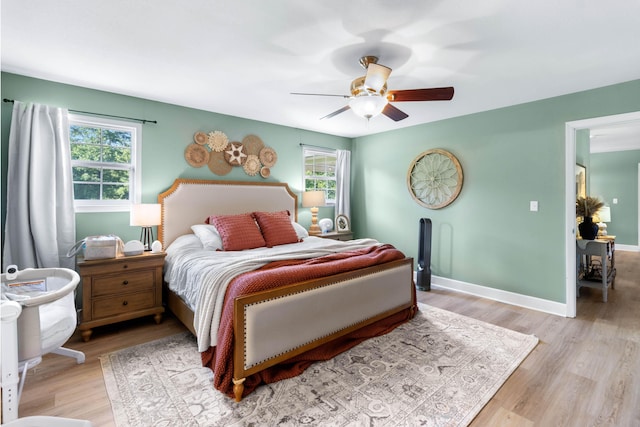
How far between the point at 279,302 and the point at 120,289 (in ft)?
5.81

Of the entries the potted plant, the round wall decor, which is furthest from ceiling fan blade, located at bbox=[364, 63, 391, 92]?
the potted plant

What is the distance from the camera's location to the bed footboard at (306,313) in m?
1.96

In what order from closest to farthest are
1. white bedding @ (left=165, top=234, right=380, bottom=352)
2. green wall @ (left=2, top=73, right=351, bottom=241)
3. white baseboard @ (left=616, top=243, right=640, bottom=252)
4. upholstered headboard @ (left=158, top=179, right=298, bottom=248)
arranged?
white bedding @ (left=165, top=234, right=380, bottom=352) → green wall @ (left=2, top=73, right=351, bottom=241) → upholstered headboard @ (left=158, top=179, right=298, bottom=248) → white baseboard @ (left=616, top=243, right=640, bottom=252)

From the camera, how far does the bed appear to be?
6.52ft

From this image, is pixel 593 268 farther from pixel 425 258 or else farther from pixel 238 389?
pixel 238 389

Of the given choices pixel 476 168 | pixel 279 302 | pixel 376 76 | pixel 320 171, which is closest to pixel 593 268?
pixel 476 168

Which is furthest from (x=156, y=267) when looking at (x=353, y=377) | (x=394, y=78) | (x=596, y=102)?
(x=596, y=102)

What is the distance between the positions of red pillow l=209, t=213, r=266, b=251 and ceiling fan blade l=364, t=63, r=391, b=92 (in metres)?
2.05

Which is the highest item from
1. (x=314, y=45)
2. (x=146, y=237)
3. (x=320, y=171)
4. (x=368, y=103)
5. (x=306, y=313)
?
(x=314, y=45)

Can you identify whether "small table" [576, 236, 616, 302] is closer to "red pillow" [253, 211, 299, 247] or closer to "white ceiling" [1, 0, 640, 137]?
"white ceiling" [1, 0, 640, 137]

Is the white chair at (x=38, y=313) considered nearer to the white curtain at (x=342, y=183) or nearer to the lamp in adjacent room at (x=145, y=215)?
the lamp in adjacent room at (x=145, y=215)

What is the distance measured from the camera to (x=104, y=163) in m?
3.33

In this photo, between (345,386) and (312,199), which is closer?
(345,386)

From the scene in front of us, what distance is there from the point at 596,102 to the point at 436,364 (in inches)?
123
